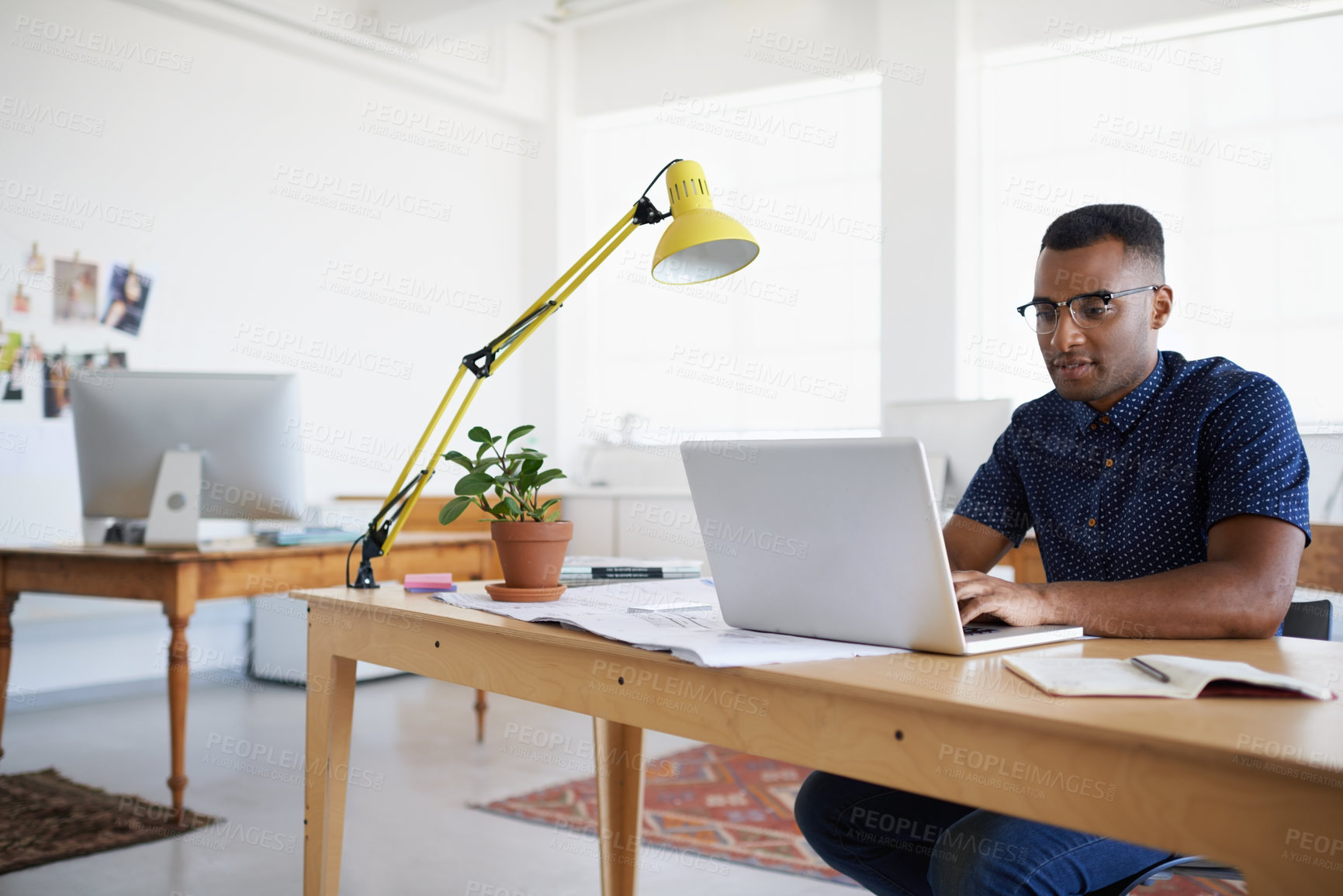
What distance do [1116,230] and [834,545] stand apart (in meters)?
0.68

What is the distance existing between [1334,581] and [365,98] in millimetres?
4543

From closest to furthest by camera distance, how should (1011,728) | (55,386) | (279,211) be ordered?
(1011,728)
(55,386)
(279,211)

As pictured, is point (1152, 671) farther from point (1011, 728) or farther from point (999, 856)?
point (999, 856)

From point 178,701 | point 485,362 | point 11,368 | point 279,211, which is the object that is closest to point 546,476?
point 485,362

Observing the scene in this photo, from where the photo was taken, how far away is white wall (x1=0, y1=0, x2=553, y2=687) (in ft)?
12.9

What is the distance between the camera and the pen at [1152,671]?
91 cm

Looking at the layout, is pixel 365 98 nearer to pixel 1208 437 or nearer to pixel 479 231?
pixel 479 231

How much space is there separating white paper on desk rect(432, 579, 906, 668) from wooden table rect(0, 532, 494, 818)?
1169mm

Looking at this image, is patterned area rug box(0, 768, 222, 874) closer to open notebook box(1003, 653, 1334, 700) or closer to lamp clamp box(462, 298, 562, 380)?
lamp clamp box(462, 298, 562, 380)

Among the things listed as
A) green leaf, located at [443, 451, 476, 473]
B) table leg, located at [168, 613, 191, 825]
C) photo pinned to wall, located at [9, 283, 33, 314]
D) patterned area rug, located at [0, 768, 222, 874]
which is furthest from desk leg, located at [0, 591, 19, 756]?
green leaf, located at [443, 451, 476, 473]

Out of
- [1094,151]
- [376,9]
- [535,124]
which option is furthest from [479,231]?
[1094,151]

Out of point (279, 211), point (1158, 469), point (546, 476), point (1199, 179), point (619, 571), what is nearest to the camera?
point (1158, 469)

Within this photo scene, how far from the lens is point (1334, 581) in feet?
8.30

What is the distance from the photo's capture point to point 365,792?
2.82 metres
